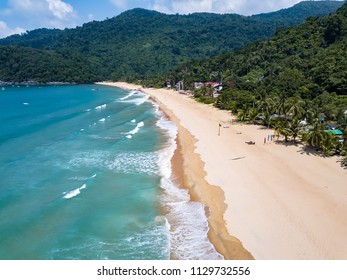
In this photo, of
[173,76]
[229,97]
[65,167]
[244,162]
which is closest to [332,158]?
[244,162]

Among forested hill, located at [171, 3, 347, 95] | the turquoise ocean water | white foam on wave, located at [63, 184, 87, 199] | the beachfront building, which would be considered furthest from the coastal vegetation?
white foam on wave, located at [63, 184, 87, 199]

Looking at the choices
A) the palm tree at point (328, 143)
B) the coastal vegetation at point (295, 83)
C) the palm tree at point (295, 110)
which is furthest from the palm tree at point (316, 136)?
the palm tree at point (295, 110)

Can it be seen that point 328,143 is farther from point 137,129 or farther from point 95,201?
point 137,129

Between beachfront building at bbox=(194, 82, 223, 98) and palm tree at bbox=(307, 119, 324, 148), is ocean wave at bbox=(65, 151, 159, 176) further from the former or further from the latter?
beachfront building at bbox=(194, 82, 223, 98)

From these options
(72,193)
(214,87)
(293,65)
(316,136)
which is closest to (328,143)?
(316,136)

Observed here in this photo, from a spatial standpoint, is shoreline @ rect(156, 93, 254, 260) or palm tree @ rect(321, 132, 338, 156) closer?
shoreline @ rect(156, 93, 254, 260)

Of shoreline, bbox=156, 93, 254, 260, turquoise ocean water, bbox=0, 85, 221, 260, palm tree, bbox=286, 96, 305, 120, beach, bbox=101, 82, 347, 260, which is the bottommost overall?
turquoise ocean water, bbox=0, 85, 221, 260

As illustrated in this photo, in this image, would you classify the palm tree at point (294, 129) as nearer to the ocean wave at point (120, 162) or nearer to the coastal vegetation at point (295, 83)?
the coastal vegetation at point (295, 83)
